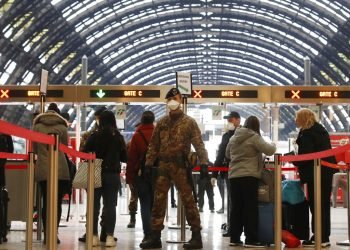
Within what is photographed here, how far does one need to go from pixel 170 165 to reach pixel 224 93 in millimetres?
9666

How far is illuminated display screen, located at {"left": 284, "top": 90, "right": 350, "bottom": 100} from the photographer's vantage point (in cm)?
1958

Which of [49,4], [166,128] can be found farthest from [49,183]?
[49,4]

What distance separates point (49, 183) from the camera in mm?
6750

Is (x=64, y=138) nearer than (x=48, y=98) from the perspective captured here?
Yes

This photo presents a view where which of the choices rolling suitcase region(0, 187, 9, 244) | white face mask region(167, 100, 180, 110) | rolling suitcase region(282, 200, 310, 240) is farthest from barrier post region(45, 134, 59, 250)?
rolling suitcase region(282, 200, 310, 240)

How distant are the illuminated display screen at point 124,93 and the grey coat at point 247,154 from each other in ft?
28.8

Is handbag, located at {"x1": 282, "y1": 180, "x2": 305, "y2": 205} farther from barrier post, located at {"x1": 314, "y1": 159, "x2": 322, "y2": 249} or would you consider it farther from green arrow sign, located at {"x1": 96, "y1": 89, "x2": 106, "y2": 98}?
green arrow sign, located at {"x1": 96, "y1": 89, "x2": 106, "y2": 98}

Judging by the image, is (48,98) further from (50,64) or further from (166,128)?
(50,64)

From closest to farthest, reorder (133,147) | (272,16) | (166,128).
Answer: (166,128) → (133,147) → (272,16)

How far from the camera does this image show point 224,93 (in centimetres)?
1961

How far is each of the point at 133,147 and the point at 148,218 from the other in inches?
38.1

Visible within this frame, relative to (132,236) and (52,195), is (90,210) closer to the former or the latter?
(52,195)

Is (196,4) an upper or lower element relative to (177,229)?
upper

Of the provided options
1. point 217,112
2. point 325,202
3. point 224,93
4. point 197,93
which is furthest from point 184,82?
point 217,112
